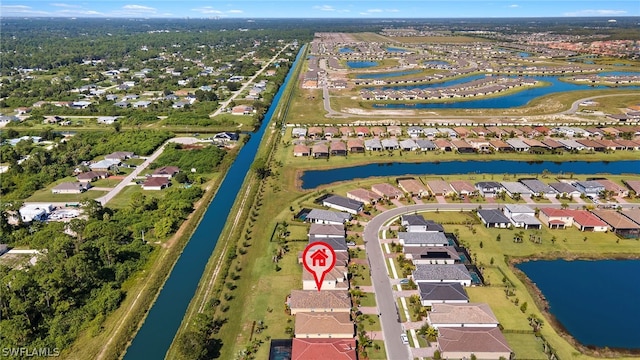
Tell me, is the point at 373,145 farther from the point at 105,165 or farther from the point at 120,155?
the point at 105,165

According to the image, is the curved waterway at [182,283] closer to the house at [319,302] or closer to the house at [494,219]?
the house at [319,302]

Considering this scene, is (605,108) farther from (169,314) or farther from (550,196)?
(169,314)

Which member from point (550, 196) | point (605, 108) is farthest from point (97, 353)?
point (605, 108)

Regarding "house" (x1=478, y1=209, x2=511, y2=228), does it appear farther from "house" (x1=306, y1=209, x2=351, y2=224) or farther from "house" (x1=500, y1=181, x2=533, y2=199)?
"house" (x1=306, y1=209, x2=351, y2=224)

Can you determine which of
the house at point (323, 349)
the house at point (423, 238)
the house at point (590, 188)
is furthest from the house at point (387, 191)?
the house at point (323, 349)

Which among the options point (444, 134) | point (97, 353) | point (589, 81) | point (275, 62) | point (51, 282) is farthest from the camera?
point (275, 62)

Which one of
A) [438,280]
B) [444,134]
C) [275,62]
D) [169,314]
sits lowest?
[169,314]
